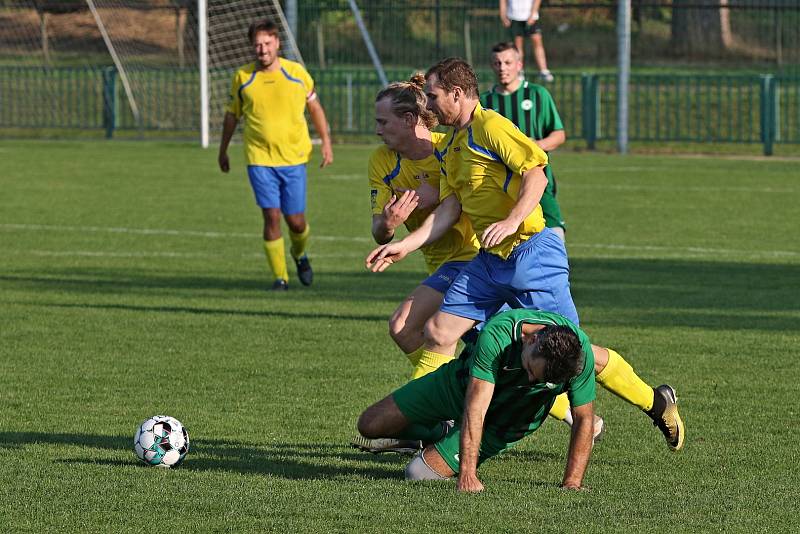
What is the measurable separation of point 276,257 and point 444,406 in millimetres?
6610

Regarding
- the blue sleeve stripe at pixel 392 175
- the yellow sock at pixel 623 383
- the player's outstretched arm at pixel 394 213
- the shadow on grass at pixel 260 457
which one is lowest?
the shadow on grass at pixel 260 457

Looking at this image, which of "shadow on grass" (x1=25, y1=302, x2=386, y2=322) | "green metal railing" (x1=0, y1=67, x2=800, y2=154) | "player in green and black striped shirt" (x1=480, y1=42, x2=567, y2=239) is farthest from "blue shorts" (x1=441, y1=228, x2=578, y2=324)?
"green metal railing" (x1=0, y1=67, x2=800, y2=154)

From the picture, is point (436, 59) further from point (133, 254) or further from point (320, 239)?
point (133, 254)

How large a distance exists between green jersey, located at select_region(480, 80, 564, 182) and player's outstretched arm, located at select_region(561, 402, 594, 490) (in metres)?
4.92

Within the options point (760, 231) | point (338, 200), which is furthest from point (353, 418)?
point (338, 200)

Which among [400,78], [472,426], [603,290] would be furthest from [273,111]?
[400,78]

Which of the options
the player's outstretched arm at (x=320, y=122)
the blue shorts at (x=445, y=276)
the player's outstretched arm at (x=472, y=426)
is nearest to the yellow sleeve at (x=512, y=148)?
the blue shorts at (x=445, y=276)

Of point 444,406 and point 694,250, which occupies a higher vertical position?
point 444,406

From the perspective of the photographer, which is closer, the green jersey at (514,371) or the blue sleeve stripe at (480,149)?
the green jersey at (514,371)

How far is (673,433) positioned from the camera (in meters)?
7.24

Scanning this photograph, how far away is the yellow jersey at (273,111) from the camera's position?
1348cm

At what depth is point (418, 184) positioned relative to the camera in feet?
25.9

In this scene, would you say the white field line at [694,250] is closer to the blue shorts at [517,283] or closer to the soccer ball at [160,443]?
the blue shorts at [517,283]

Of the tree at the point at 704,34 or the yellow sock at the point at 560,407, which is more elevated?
the tree at the point at 704,34
